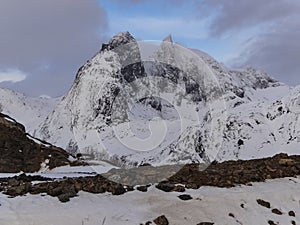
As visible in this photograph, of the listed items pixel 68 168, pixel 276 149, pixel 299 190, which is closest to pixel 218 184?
pixel 299 190

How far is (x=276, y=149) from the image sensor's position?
92688 mm

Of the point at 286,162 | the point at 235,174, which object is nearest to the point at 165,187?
the point at 235,174

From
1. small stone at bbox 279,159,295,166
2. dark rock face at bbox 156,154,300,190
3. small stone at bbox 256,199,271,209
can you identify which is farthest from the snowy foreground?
small stone at bbox 279,159,295,166

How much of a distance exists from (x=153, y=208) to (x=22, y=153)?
22.7 m

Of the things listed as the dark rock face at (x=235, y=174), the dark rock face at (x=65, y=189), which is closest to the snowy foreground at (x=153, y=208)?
the dark rock face at (x=65, y=189)

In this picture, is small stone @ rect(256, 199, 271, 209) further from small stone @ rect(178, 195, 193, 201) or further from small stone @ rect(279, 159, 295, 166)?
small stone @ rect(279, 159, 295, 166)

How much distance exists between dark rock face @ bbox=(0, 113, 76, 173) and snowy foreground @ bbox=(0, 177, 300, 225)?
18.3 meters

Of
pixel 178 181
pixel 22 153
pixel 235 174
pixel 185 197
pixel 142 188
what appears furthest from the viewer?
pixel 22 153

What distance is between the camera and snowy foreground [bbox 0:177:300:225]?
10609mm

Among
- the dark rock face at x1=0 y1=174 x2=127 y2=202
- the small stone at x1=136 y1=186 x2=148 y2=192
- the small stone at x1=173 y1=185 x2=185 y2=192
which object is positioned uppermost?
the dark rock face at x1=0 y1=174 x2=127 y2=202

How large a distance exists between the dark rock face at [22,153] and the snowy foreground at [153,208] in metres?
18.3

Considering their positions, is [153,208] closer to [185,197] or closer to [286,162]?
[185,197]

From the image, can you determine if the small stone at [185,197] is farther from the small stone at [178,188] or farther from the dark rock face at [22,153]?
the dark rock face at [22,153]

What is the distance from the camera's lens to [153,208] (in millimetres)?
11672
